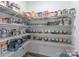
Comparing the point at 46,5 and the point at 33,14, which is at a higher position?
the point at 46,5

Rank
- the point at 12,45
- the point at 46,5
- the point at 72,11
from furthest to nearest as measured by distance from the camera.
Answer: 1. the point at 46,5
2. the point at 72,11
3. the point at 12,45

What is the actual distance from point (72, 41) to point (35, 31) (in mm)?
970

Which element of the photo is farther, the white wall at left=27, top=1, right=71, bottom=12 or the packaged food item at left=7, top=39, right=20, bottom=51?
the white wall at left=27, top=1, right=71, bottom=12

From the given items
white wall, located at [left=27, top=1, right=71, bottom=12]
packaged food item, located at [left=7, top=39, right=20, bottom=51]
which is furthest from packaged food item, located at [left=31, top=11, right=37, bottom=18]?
packaged food item, located at [left=7, top=39, right=20, bottom=51]

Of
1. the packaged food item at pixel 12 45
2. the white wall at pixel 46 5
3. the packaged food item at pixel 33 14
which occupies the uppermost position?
the white wall at pixel 46 5

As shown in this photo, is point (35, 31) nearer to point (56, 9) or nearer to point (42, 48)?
point (42, 48)

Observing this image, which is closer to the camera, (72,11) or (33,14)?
(72,11)

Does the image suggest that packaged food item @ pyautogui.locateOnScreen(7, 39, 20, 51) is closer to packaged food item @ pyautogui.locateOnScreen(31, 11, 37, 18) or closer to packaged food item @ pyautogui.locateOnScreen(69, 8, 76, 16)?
packaged food item @ pyautogui.locateOnScreen(31, 11, 37, 18)

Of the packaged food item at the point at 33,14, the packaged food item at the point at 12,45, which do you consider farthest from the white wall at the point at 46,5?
the packaged food item at the point at 12,45

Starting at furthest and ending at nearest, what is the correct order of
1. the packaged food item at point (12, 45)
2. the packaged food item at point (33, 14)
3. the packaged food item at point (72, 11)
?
the packaged food item at point (33, 14) → the packaged food item at point (72, 11) → the packaged food item at point (12, 45)

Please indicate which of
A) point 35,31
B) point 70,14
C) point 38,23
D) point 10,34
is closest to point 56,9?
point 70,14

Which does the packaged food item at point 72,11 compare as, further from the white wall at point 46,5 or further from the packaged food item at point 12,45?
the packaged food item at point 12,45

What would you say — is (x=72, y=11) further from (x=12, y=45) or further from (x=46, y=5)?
(x=12, y=45)

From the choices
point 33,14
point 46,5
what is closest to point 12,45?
point 33,14
